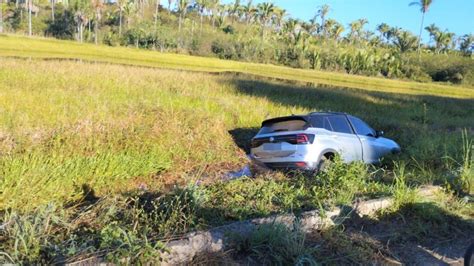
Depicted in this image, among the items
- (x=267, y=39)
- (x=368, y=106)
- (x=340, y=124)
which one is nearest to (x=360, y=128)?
(x=340, y=124)

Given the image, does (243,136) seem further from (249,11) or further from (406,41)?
(249,11)

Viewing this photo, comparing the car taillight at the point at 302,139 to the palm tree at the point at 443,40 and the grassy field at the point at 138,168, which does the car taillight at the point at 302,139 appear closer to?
the grassy field at the point at 138,168

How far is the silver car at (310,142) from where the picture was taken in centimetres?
1014

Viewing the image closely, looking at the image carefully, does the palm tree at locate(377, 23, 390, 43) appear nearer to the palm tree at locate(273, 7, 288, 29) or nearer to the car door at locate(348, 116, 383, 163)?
the palm tree at locate(273, 7, 288, 29)

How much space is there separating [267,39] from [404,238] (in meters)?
91.6

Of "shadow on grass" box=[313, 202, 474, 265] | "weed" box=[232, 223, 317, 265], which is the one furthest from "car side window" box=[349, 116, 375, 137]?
"weed" box=[232, 223, 317, 265]

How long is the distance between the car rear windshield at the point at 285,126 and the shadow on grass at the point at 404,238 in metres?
4.34

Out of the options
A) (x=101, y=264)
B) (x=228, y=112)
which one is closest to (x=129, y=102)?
(x=228, y=112)

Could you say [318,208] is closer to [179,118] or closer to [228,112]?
[179,118]

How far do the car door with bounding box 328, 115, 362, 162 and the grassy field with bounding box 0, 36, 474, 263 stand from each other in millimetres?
940

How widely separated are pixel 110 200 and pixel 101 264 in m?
1.52

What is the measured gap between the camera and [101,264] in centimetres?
383

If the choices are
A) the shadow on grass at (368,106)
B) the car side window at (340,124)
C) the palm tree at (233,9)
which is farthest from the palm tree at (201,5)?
the car side window at (340,124)

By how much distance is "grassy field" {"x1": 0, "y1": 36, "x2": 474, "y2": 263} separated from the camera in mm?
4504
